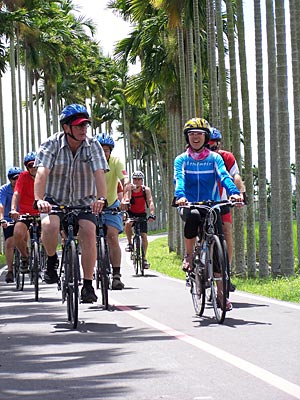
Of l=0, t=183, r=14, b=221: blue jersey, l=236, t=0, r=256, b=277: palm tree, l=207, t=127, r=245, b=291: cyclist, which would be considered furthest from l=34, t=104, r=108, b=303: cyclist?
l=236, t=0, r=256, b=277: palm tree

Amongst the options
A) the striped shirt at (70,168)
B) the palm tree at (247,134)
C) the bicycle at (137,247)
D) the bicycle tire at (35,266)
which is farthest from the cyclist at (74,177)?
the palm tree at (247,134)

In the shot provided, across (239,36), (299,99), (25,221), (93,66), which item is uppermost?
(93,66)

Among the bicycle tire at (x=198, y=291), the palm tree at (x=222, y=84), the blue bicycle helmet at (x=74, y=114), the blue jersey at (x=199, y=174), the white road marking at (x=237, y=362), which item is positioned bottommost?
the white road marking at (x=237, y=362)

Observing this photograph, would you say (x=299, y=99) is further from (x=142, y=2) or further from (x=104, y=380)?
(x=104, y=380)

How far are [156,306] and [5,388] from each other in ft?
18.4

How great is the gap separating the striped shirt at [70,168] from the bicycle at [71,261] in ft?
0.88

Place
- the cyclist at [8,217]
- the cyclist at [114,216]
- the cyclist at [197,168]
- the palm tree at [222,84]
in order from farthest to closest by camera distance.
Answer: the palm tree at [222,84]
the cyclist at [8,217]
the cyclist at [114,216]
the cyclist at [197,168]

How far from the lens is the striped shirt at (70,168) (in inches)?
406

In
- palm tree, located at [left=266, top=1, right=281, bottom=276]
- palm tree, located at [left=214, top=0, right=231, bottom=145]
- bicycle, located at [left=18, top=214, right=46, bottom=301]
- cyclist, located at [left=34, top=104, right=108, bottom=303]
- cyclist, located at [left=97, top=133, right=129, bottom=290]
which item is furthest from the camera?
palm tree, located at [left=214, top=0, right=231, bottom=145]

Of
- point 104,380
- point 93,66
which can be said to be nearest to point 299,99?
point 104,380

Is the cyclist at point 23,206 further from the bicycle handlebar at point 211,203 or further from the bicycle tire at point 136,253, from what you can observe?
the bicycle handlebar at point 211,203

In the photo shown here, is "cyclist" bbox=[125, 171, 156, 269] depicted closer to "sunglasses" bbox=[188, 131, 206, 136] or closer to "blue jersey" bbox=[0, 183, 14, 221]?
"blue jersey" bbox=[0, 183, 14, 221]

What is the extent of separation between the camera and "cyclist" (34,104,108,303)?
33.4 ft

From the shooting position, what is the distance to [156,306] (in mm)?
12203
